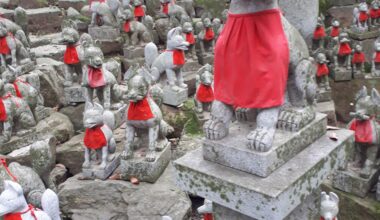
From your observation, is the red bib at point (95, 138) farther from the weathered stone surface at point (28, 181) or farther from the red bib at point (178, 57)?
the red bib at point (178, 57)

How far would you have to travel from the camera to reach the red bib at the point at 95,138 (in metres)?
A: 4.95

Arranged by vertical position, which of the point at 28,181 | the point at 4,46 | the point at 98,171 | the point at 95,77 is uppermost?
the point at 4,46

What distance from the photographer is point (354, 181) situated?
4895 mm

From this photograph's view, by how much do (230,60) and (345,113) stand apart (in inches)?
284

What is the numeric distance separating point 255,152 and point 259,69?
0.41 m

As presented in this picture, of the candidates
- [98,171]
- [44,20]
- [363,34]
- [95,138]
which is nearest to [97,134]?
[95,138]

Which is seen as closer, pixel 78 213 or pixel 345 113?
pixel 78 213

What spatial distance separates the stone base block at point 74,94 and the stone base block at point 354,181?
12.4 ft

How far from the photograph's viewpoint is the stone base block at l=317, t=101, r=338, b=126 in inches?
297

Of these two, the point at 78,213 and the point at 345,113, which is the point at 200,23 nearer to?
the point at 345,113

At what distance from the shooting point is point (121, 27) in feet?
29.3

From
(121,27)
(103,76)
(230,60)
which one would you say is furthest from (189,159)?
(121,27)

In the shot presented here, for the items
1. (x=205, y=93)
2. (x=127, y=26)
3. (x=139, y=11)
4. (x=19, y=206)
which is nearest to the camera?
(x=19, y=206)

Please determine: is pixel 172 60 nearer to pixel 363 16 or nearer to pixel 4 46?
pixel 4 46
